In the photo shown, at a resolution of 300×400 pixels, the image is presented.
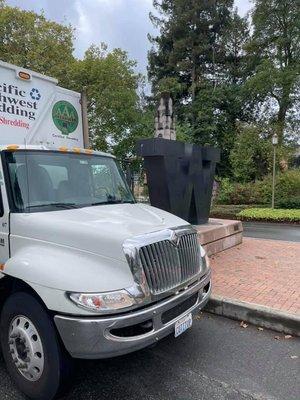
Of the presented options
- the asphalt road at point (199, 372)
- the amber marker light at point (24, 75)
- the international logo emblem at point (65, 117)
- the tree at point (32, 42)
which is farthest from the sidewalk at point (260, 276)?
the tree at point (32, 42)

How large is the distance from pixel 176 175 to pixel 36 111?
3554 mm

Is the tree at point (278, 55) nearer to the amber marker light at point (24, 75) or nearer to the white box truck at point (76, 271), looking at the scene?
the amber marker light at point (24, 75)

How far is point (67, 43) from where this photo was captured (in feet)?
79.7

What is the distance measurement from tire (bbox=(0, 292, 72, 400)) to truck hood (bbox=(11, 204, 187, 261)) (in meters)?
0.57

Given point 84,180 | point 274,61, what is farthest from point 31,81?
point 274,61

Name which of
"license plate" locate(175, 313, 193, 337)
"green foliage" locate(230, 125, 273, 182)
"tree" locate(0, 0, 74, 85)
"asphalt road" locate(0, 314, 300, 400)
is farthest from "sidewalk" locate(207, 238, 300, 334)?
"green foliage" locate(230, 125, 273, 182)

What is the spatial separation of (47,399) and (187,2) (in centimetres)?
3751

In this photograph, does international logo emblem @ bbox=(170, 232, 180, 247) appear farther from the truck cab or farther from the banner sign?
the banner sign

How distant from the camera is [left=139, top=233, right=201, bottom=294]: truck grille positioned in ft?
10.3

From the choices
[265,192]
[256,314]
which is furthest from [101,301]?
[265,192]

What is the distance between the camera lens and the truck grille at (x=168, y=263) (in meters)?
3.13

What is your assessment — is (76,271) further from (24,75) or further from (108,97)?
(108,97)

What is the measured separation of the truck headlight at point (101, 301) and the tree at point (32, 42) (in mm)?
21878

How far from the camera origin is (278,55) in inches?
1221
